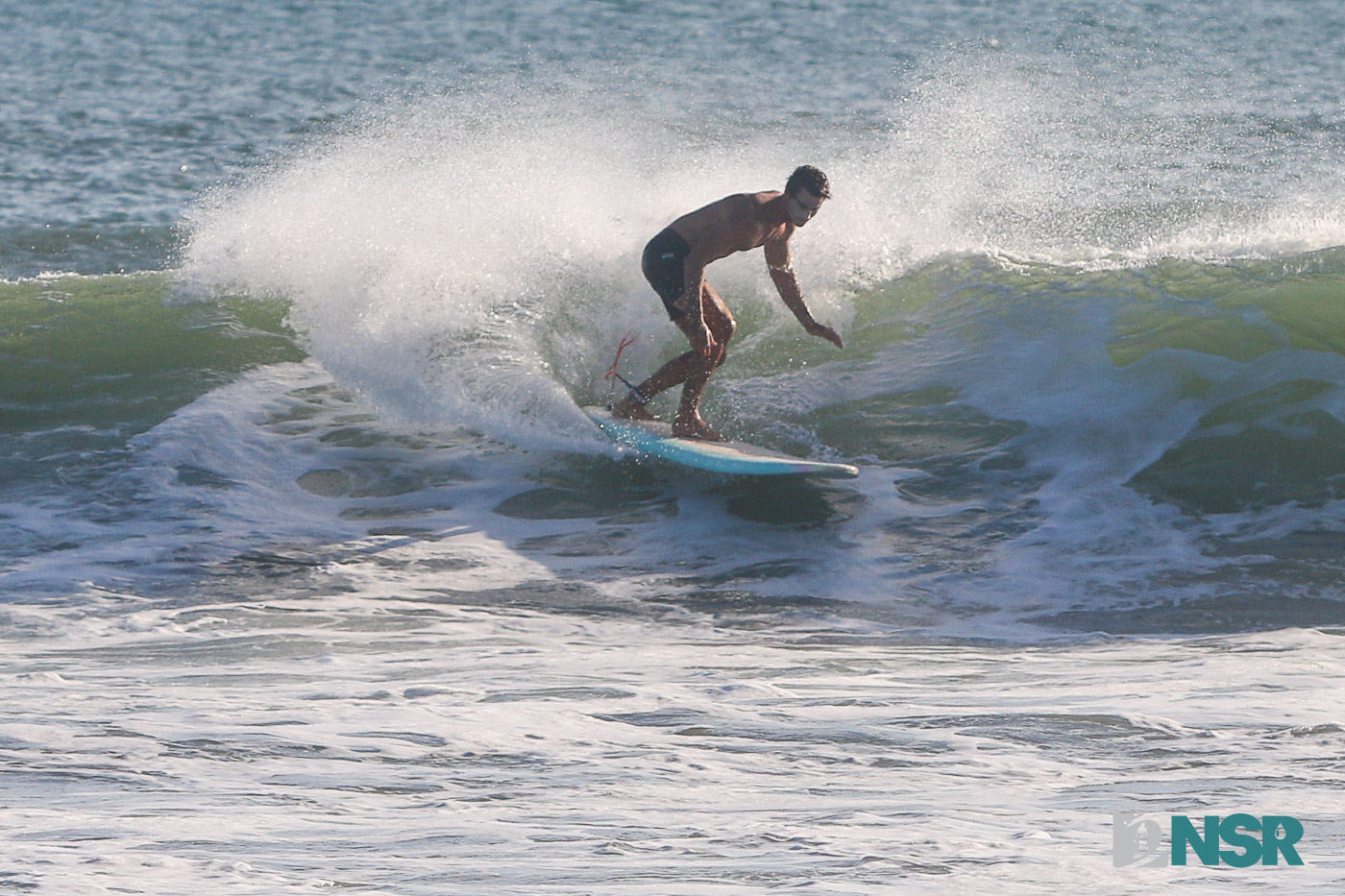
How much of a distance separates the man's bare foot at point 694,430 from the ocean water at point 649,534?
0.30 m

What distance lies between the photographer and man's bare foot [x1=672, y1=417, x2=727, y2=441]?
8109mm

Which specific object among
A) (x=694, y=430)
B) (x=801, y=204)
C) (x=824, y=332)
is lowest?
(x=694, y=430)

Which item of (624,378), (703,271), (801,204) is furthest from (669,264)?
(624,378)

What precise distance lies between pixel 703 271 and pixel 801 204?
69 centimetres

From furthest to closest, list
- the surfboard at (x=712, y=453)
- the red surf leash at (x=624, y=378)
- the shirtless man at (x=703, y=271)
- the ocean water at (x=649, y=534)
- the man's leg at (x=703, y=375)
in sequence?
the red surf leash at (x=624, y=378)
the man's leg at (x=703, y=375)
the shirtless man at (x=703, y=271)
the surfboard at (x=712, y=453)
the ocean water at (x=649, y=534)

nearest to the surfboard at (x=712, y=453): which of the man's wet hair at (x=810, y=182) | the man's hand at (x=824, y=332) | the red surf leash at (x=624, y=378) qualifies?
the red surf leash at (x=624, y=378)

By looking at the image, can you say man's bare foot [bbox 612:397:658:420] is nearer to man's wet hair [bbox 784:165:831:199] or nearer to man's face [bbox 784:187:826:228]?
man's face [bbox 784:187:826:228]

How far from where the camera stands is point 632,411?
27.6 ft

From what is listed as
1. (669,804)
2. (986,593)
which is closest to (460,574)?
(986,593)

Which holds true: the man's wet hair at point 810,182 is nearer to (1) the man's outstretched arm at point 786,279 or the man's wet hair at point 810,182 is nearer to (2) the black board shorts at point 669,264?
(1) the man's outstretched arm at point 786,279

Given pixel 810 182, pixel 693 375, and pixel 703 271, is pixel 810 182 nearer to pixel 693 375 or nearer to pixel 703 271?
pixel 703 271

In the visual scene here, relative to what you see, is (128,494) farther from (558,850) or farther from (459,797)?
(558,850)

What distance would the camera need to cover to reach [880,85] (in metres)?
23.5

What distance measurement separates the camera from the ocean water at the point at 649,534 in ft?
13.2
